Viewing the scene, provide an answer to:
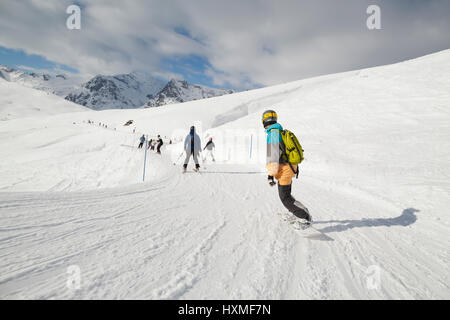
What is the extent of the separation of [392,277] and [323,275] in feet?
3.06

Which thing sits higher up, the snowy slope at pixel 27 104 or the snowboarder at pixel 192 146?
the snowy slope at pixel 27 104

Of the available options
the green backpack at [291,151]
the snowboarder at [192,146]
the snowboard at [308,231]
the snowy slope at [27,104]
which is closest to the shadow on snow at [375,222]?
the snowboard at [308,231]

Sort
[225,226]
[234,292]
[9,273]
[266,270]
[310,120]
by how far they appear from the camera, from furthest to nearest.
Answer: [310,120] < [225,226] < [266,270] < [234,292] < [9,273]

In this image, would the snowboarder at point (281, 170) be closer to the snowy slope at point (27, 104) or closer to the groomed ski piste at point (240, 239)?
the groomed ski piste at point (240, 239)

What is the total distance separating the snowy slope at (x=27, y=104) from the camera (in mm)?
96625

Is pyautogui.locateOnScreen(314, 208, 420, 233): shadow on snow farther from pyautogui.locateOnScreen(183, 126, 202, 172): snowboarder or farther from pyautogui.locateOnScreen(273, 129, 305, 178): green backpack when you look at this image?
pyautogui.locateOnScreen(183, 126, 202, 172): snowboarder

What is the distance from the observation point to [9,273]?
5.92ft

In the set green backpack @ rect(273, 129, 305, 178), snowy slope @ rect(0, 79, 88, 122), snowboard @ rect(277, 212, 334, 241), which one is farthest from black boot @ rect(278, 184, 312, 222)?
snowy slope @ rect(0, 79, 88, 122)

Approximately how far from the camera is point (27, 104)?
10869 cm

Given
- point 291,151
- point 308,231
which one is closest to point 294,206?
point 308,231

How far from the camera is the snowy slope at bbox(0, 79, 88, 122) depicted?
96625mm
